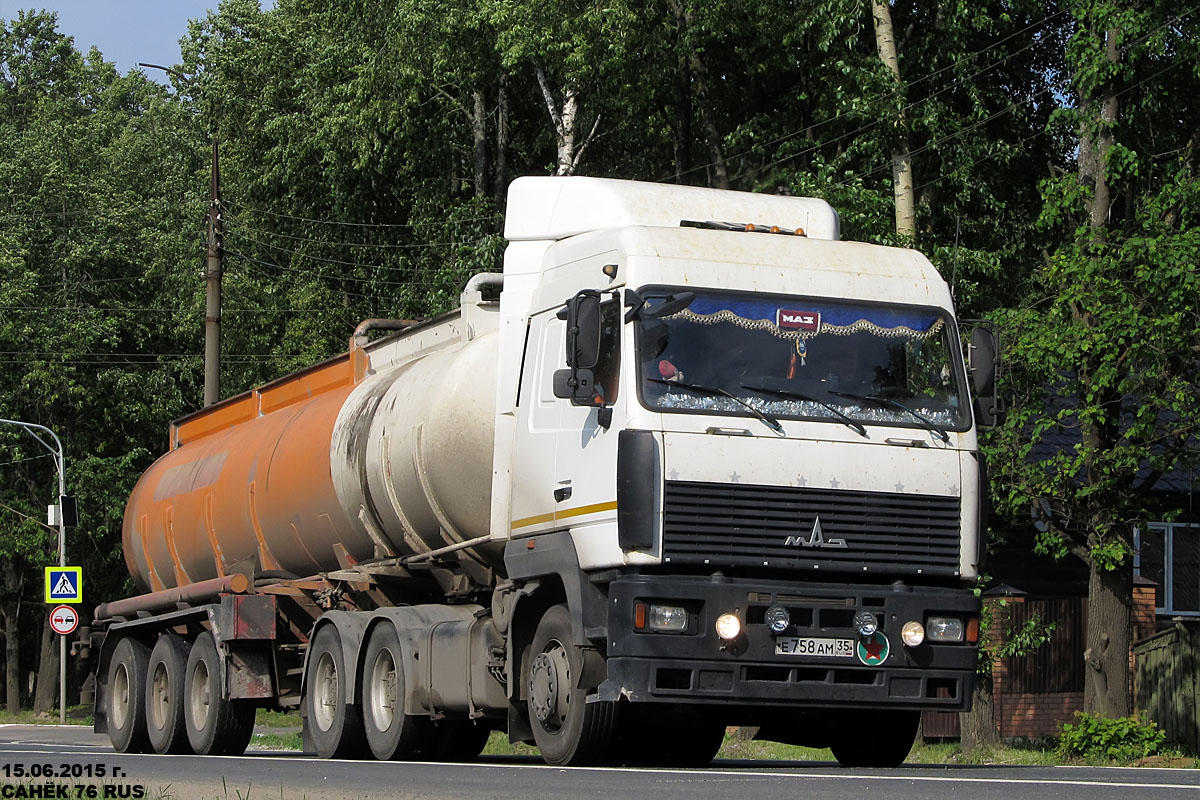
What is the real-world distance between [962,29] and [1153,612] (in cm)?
977

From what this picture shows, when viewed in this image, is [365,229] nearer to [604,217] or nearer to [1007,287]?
[1007,287]

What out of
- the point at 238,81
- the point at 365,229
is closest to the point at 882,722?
the point at 365,229

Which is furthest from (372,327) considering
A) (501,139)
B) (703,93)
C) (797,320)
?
(501,139)

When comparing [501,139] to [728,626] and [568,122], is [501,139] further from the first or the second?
[728,626]

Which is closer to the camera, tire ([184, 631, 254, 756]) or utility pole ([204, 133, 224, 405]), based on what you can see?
tire ([184, 631, 254, 756])

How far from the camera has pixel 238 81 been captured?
1789 inches

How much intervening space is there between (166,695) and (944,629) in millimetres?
9363

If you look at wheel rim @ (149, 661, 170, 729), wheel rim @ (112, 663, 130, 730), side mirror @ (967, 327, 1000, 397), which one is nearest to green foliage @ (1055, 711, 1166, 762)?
side mirror @ (967, 327, 1000, 397)

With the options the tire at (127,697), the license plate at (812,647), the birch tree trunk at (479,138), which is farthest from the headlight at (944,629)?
the birch tree trunk at (479,138)

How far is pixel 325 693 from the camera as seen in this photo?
15422mm

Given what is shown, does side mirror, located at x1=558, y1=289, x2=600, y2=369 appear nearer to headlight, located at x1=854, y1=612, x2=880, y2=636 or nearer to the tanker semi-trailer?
the tanker semi-trailer

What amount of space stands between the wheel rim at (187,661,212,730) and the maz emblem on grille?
309 inches

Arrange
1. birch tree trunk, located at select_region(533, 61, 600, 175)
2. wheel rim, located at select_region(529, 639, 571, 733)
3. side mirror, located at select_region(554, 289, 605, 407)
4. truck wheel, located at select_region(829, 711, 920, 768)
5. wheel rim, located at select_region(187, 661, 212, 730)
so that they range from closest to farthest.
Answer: side mirror, located at select_region(554, 289, 605, 407) < wheel rim, located at select_region(529, 639, 571, 733) < truck wheel, located at select_region(829, 711, 920, 768) < wheel rim, located at select_region(187, 661, 212, 730) < birch tree trunk, located at select_region(533, 61, 600, 175)

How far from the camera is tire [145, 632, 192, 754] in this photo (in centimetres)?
1792
